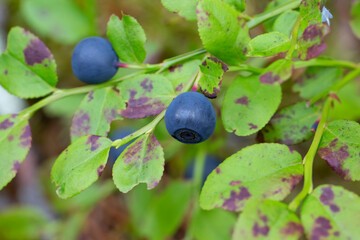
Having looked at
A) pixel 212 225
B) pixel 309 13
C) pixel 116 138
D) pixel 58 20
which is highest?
pixel 309 13

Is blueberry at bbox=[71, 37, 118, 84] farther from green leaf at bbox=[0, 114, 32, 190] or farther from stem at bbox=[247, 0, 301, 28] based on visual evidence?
stem at bbox=[247, 0, 301, 28]

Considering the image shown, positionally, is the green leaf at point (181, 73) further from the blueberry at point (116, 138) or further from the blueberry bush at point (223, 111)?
the blueberry at point (116, 138)

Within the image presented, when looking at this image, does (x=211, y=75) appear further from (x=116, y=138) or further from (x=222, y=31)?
(x=116, y=138)

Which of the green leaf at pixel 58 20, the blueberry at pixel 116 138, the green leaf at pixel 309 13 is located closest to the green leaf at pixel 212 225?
the blueberry at pixel 116 138

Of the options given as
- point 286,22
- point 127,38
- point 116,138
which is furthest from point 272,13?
point 116,138

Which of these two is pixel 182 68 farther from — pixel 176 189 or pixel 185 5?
pixel 176 189

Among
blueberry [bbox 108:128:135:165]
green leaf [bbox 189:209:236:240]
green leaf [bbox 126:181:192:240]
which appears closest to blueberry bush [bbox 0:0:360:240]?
blueberry [bbox 108:128:135:165]
